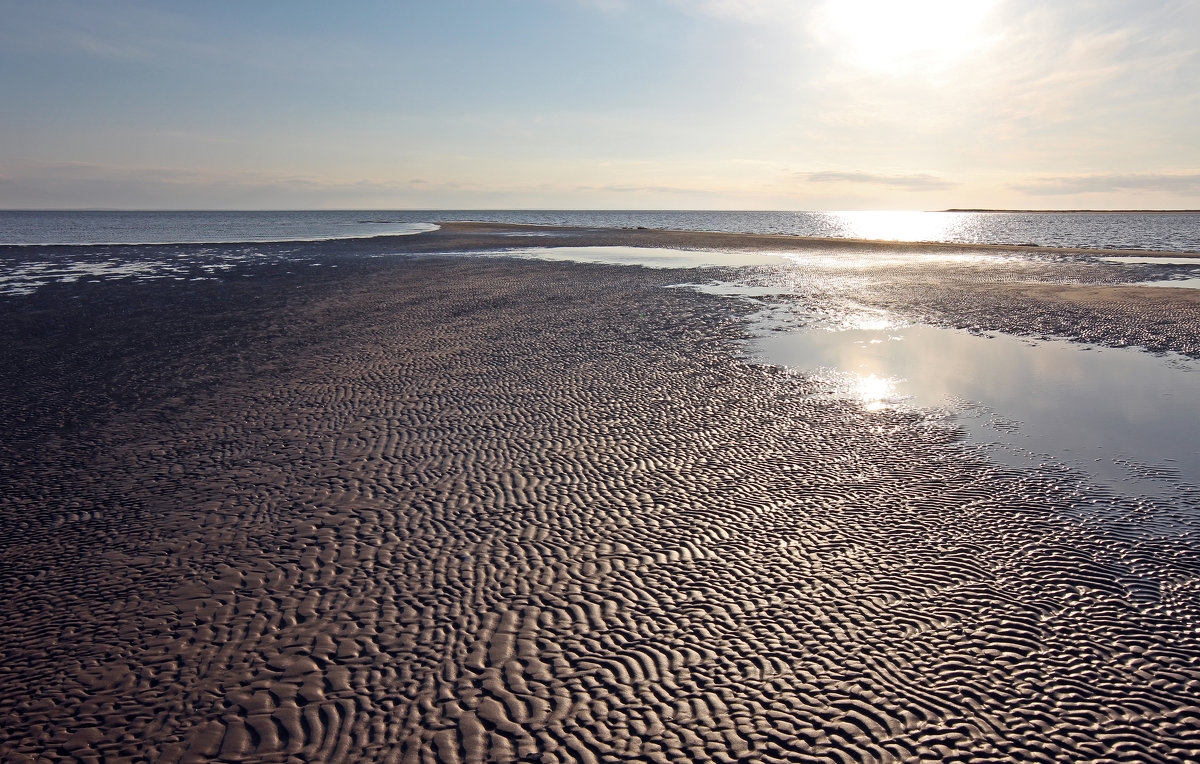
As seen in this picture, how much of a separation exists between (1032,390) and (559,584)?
39.5ft

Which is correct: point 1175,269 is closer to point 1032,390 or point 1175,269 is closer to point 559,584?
point 1032,390

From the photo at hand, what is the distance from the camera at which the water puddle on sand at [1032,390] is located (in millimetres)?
9961

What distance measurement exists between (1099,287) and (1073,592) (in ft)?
96.4

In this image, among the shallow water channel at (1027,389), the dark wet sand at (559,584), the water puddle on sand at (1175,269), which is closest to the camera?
the dark wet sand at (559,584)

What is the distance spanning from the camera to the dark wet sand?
492 centimetres

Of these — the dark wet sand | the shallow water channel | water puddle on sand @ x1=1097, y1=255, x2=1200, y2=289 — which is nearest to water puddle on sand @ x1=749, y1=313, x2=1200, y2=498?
the shallow water channel

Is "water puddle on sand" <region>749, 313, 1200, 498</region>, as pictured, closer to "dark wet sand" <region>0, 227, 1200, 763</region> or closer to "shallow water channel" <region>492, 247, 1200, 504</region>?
"shallow water channel" <region>492, 247, 1200, 504</region>

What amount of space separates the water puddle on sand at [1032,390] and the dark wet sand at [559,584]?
1.08 m

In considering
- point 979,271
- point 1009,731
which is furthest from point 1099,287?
point 1009,731

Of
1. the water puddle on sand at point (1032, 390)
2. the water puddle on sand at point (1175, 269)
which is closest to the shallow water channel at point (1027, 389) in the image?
the water puddle on sand at point (1032, 390)

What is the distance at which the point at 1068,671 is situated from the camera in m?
5.42

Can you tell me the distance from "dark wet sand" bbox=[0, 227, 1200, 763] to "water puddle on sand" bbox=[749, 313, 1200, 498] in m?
1.08

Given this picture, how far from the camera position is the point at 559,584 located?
6.82 meters

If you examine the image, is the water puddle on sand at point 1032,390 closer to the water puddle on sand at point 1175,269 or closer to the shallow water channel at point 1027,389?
the shallow water channel at point 1027,389
